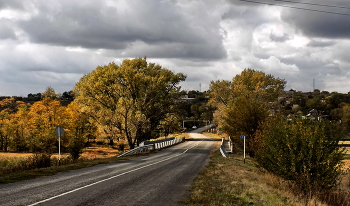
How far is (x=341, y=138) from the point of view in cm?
1634

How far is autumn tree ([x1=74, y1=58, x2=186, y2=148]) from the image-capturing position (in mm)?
41000

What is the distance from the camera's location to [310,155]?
15234mm

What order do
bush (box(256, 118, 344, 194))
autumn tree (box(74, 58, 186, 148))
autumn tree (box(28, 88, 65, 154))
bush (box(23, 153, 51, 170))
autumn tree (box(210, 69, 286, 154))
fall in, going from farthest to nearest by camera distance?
autumn tree (box(210, 69, 286, 154)), autumn tree (box(28, 88, 65, 154)), autumn tree (box(74, 58, 186, 148)), bush (box(23, 153, 51, 170)), bush (box(256, 118, 344, 194))

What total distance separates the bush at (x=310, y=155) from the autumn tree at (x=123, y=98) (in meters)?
26.2

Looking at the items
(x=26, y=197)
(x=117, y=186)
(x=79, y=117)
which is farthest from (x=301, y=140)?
(x=79, y=117)

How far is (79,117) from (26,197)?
43.9 metres

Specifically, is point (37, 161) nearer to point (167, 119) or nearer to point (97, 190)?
point (97, 190)

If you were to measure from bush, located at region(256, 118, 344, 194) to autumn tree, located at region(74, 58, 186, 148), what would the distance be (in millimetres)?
26166

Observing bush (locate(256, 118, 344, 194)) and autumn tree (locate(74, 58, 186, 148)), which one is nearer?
bush (locate(256, 118, 344, 194))

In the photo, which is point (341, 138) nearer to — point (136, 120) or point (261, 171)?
point (261, 171)

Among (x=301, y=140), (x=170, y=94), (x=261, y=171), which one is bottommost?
(x=261, y=171)

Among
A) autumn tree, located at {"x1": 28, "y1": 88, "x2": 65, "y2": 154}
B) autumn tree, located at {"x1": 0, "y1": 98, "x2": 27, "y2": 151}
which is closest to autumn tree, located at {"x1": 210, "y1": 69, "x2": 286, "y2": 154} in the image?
autumn tree, located at {"x1": 28, "y1": 88, "x2": 65, "y2": 154}

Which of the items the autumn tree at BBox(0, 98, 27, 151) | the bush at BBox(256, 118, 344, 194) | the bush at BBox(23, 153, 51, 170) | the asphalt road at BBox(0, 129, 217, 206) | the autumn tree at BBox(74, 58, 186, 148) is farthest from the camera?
the autumn tree at BBox(0, 98, 27, 151)

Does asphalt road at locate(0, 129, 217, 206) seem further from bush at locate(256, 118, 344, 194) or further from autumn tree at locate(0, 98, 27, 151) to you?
autumn tree at locate(0, 98, 27, 151)
